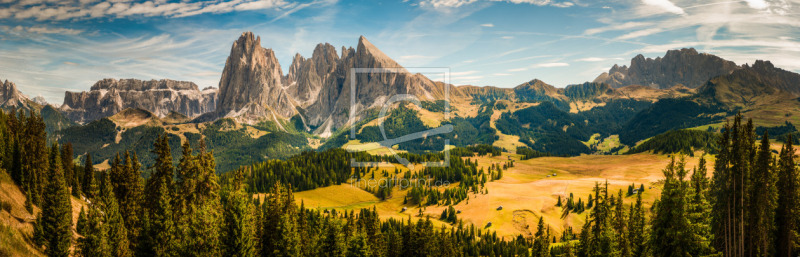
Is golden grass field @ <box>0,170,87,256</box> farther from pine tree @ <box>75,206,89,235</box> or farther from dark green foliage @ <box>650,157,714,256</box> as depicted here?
dark green foliage @ <box>650,157,714,256</box>

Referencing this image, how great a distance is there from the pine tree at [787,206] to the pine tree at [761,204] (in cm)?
397

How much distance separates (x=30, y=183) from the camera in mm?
61062

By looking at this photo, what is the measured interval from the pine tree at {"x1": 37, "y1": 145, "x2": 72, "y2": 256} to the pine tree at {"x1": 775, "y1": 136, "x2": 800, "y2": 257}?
9237 cm

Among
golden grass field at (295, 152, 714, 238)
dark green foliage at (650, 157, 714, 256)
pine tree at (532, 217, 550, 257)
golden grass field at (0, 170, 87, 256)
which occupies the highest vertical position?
dark green foliage at (650, 157, 714, 256)

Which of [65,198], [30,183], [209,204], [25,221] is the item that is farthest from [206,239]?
[30,183]

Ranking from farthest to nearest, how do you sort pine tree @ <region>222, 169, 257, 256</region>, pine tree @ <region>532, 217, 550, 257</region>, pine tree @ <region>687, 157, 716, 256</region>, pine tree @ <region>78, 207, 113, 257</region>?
1. pine tree @ <region>532, 217, 550, 257</region>
2. pine tree @ <region>78, 207, 113, 257</region>
3. pine tree @ <region>222, 169, 257, 256</region>
4. pine tree @ <region>687, 157, 716, 256</region>

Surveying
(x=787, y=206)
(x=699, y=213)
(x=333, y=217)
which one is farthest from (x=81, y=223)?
(x=787, y=206)

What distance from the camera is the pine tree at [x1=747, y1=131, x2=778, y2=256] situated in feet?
149

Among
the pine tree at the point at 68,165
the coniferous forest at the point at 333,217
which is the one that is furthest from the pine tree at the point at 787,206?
the pine tree at the point at 68,165

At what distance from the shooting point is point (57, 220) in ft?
160

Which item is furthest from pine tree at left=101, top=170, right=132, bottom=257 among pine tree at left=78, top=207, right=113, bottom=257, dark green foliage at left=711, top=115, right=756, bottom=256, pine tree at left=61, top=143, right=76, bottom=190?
dark green foliage at left=711, top=115, right=756, bottom=256

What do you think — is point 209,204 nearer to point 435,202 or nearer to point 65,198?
point 65,198

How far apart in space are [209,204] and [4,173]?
1932 inches

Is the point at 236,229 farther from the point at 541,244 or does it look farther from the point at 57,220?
the point at 541,244
